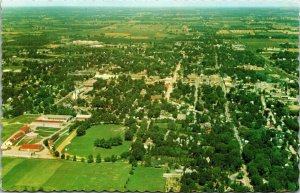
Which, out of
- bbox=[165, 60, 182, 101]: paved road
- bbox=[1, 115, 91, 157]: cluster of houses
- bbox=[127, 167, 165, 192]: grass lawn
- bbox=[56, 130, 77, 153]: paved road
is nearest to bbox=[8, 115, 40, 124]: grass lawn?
bbox=[1, 115, 91, 157]: cluster of houses

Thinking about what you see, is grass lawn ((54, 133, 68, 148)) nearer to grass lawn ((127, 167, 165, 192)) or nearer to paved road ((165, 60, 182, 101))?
grass lawn ((127, 167, 165, 192))

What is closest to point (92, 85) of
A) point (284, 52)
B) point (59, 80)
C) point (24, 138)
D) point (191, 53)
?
point (59, 80)

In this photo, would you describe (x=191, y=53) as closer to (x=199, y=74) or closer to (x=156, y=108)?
(x=199, y=74)

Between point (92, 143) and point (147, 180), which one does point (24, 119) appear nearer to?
point (92, 143)

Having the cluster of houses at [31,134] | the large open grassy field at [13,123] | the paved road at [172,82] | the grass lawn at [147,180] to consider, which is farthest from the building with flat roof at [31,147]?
the paved road at [172,82]

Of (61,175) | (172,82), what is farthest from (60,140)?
(172,82)

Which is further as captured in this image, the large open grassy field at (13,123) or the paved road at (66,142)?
the large open grassy field at (13,123)

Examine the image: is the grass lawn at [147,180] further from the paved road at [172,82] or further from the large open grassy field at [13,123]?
the paved road at [172,82]
